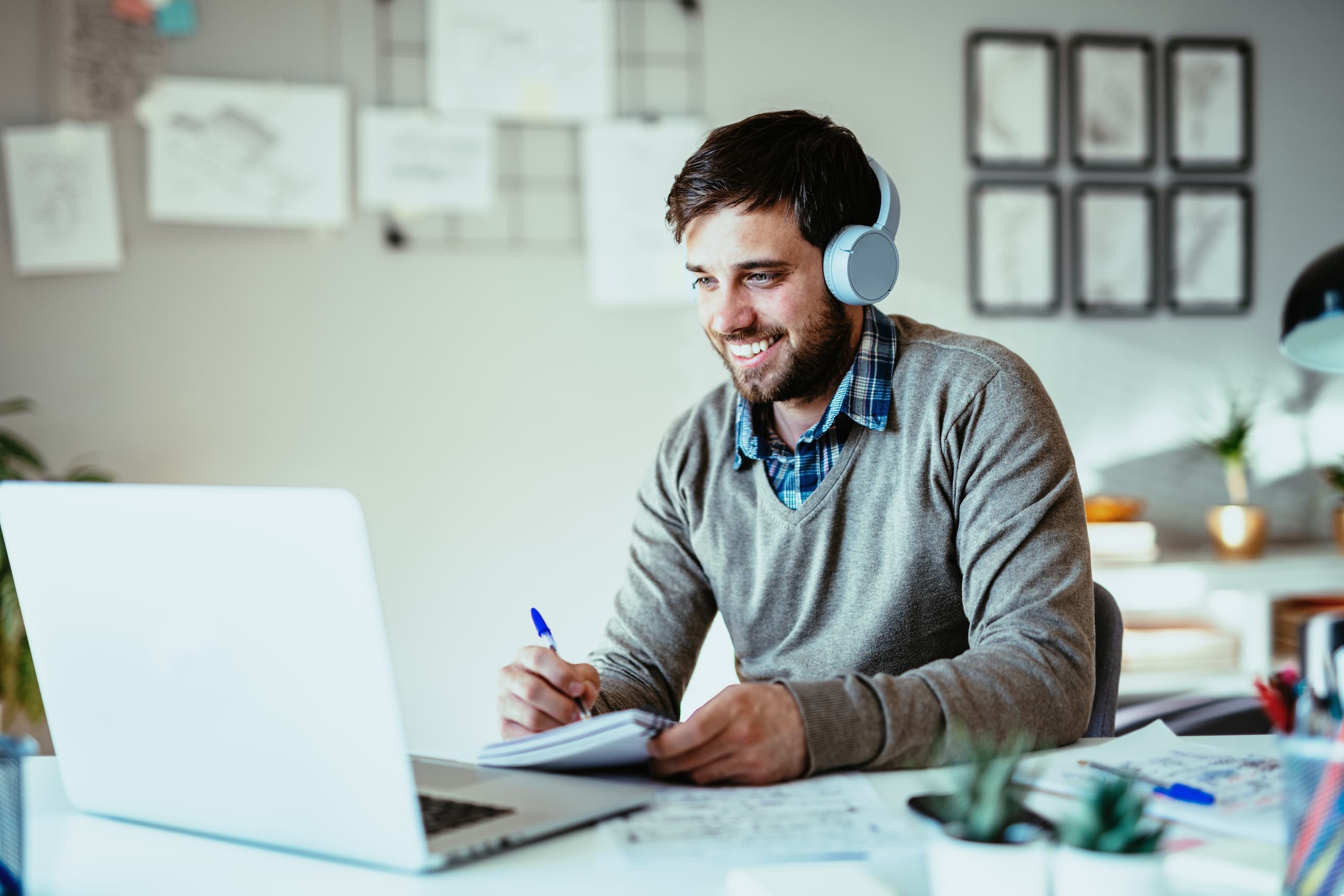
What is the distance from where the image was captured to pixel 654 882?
76cm

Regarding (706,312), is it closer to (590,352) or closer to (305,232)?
(590,352)

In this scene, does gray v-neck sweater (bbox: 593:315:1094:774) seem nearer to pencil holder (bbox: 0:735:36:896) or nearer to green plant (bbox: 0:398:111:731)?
pencil holder (bbox: 0:735:36:896)

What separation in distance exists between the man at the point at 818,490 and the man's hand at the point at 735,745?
0.20 meters

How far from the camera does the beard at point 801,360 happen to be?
147 centimetres

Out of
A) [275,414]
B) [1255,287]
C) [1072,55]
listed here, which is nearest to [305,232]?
[275,414]

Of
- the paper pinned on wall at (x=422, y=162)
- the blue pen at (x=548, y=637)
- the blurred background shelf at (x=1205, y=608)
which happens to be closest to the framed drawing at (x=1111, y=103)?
the blurred background shelf at (x=1205, y=608)

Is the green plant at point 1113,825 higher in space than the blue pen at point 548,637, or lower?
higher

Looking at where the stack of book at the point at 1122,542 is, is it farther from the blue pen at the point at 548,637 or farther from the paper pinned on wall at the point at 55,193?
the paper pinned on wall at the point at 55,193

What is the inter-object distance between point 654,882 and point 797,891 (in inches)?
3.9

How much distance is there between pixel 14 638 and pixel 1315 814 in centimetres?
226

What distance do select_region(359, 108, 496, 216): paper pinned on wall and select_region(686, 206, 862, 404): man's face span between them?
52.5 inches

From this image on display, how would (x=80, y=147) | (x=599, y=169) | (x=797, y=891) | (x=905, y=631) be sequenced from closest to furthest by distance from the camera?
(x=797, y=891), (x=905, y=631), (x=80, y=147), (x=599, y=169)

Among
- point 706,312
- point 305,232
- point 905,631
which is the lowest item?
point 905,631

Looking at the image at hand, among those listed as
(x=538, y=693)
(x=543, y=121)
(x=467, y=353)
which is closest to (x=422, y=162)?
(x=543, y=121)
